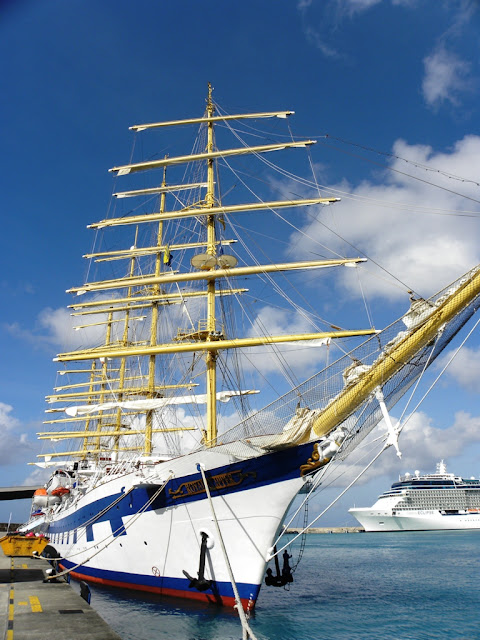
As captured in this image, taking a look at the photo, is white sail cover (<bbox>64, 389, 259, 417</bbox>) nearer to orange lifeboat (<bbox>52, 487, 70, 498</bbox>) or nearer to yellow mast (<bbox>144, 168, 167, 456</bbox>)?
yellow mast (<bbox>144, 168, 167, 456</bbox>)

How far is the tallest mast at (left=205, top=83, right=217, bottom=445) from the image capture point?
16.5 meters

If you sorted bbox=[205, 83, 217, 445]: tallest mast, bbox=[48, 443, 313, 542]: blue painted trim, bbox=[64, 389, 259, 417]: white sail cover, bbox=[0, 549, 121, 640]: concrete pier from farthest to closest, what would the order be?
1. bbox=[64, 389, 259, 417]: white sail cover
2. bbox=[205, 83, 217, 445]: tallest mast
3. bbox=[48, 443, 313, 542]: blue painted trim
4. bbox=[0, 549, 121, 640]: concrete pier

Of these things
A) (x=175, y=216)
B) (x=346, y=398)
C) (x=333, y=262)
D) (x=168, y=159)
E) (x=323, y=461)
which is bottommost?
(x=323, y=461)

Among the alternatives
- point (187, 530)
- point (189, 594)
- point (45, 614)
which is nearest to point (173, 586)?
point (189, 594)

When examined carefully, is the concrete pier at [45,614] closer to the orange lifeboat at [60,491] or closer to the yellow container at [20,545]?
the yellow container at [20,545]

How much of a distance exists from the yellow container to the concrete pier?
4605mm

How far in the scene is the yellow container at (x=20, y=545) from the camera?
18938 millimetres

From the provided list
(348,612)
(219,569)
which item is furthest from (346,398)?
(348,612)

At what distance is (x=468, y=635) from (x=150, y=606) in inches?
361

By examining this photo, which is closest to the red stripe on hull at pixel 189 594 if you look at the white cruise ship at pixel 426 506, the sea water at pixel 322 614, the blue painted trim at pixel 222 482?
the sea water at pixel 322 614

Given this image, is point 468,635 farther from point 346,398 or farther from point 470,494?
point 470,494

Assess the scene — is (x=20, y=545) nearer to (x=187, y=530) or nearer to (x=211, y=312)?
(x=187, y=530)

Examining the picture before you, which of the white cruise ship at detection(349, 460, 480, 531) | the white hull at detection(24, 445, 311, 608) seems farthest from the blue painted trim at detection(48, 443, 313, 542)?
the white cruise ship at detection(349, 460, 480, 531)

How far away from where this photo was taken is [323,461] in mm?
12289
